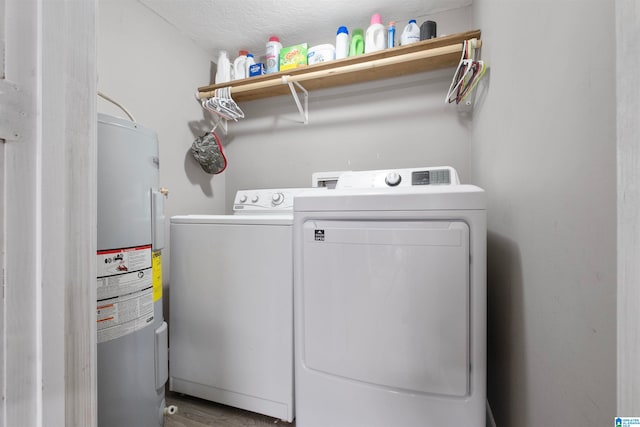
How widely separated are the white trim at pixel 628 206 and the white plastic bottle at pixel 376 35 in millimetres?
1468

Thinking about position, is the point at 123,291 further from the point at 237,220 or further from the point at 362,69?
the point at 362,69

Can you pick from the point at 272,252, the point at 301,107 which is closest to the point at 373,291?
the point at 272,252

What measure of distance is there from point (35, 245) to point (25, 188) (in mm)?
100

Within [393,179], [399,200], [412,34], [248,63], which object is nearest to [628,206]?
[399,200]

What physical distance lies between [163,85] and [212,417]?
2.02 metres

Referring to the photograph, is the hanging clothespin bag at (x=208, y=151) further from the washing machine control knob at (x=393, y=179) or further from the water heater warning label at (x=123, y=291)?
the washing machine control knob at (x=393, y=179)

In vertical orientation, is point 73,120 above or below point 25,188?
above

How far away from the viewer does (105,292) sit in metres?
0.83

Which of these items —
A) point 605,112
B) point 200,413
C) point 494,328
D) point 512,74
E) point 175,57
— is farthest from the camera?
point 175,57

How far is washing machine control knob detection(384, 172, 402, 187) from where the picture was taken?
1.31 meters

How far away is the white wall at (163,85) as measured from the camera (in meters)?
1.34

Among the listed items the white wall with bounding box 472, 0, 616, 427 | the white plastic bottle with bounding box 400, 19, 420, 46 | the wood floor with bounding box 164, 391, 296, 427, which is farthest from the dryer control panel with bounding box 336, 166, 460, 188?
the wood floor with bounding box 164, 391, 296, 427

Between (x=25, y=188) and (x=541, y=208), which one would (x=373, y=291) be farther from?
(x=25, y=188)

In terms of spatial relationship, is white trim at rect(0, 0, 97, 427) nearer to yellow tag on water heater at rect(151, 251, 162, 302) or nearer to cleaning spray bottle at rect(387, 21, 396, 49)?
yellow tag on water heater at rect(151, 251, 162, 302)
